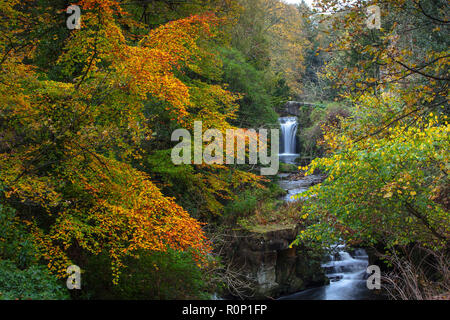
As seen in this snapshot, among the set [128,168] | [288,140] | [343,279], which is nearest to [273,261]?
[343,279]

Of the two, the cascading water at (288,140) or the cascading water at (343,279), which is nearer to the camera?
the cascading water at (343,279)

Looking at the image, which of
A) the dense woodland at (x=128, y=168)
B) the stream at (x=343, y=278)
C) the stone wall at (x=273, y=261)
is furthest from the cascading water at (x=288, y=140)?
the dense woodland at (x=128, y=168)

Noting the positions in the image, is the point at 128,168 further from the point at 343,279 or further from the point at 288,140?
the point at 288,140

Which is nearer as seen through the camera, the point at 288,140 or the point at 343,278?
the point at 343,278

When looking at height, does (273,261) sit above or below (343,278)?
above

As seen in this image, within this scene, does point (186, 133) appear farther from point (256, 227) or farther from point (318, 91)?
point (318, 91)

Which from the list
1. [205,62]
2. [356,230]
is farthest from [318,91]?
[356,230]

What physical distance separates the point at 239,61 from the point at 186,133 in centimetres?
485

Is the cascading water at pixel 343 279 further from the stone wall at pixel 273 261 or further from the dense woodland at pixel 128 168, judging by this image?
the dense woodland at pixel 128 168

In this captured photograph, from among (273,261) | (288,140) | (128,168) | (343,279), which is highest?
(288,140)

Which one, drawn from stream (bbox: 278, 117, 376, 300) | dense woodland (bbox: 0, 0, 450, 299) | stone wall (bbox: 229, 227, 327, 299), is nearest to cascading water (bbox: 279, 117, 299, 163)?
stream (bbox: 278, 117, 376, 300)

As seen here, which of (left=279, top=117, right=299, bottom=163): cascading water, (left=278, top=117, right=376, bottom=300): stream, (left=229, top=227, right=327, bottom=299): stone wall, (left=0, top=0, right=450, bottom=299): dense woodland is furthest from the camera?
(left=279, top=117, right=299, bottom=163): cascading water

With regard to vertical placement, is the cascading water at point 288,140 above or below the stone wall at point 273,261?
above

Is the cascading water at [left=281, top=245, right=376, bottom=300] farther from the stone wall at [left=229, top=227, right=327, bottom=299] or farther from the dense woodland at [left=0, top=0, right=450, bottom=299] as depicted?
the dense woodland at [left=0, top=0, right=450, bottom=299]
